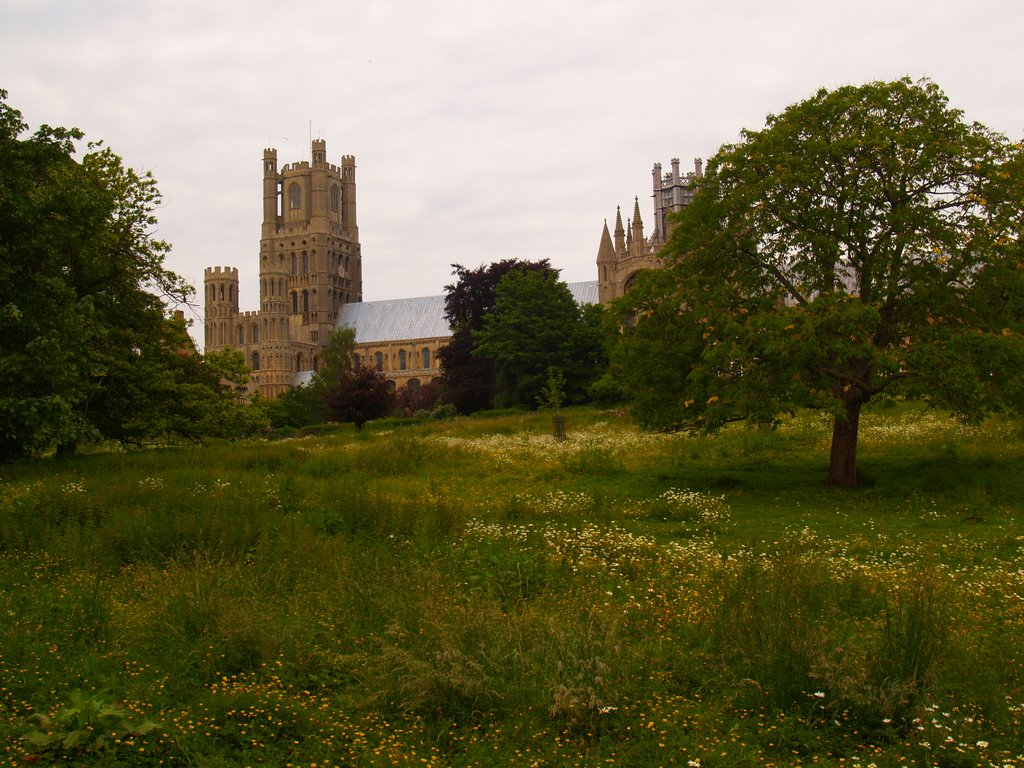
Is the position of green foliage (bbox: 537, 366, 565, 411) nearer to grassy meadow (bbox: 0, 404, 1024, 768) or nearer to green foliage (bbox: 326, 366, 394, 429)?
green foliage (bbox: 326, 366, 394, 429)

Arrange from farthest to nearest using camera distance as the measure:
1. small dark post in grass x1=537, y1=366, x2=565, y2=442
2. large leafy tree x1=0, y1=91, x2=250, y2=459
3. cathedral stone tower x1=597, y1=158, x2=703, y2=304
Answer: cathedral stone tower x1=597, y1=158, x2=703, y2=304 < small dark post in grass x1=537, y1=366, x2=565, y2=442 < large leafy tree x1=0, y1=91, x2=250, y2=459

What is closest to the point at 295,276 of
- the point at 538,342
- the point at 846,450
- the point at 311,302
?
the point at 311,302

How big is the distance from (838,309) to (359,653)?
12.4 m

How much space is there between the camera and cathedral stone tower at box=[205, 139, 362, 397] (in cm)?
11362

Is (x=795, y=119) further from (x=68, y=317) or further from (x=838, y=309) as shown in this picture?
(x=68, y=317)

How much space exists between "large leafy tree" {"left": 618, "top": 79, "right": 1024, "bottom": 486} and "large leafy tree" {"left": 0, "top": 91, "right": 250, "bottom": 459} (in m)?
11.3

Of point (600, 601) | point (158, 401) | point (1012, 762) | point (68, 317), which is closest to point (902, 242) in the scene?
point (600, 601)

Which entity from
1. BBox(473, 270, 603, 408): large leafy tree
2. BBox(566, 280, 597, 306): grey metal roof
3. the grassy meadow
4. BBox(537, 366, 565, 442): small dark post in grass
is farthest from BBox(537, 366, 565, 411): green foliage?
BBox(566, 280, 597, 306): grey metal roof

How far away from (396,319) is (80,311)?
10068 centimetres

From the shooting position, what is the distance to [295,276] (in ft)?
398

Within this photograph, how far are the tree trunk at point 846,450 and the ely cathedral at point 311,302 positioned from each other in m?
85.2

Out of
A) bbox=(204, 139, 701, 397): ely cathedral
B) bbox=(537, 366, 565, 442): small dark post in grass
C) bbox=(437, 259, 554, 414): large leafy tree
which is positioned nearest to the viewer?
bbox=(537, 366, 565, 442): small dark post in grass

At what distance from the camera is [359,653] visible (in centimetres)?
716

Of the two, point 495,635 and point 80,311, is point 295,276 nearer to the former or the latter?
point 80,311
